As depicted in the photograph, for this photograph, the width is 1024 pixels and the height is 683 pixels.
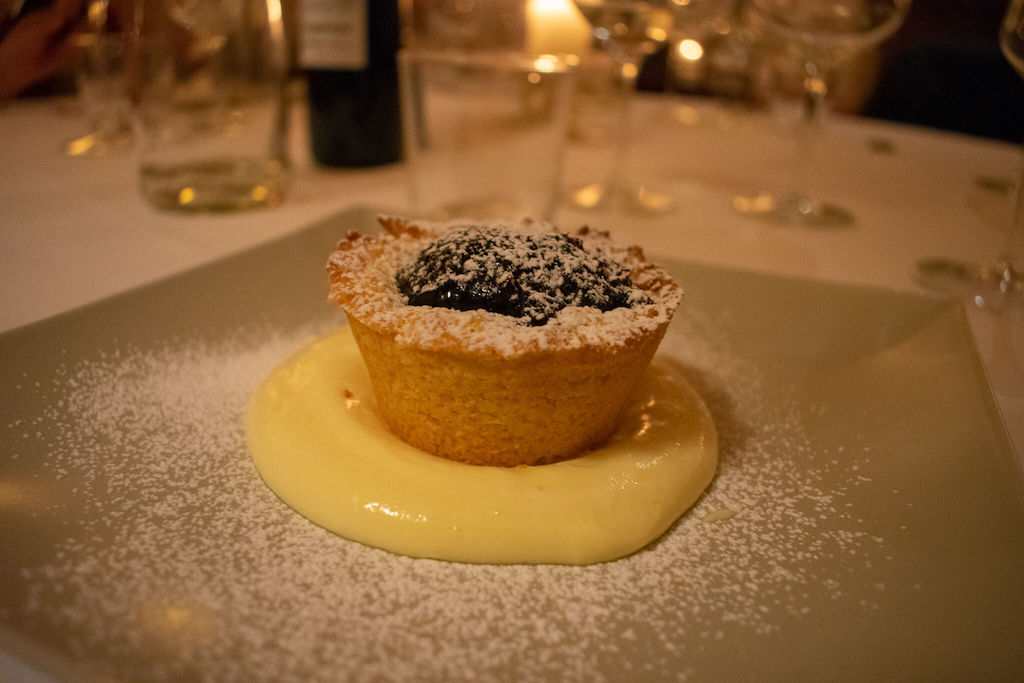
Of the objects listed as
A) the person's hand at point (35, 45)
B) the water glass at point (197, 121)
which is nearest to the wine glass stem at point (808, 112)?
the water glass at point (197, 121)

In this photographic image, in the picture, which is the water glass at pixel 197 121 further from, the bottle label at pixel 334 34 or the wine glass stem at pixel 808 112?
the wine glass stem at pixel 808 112

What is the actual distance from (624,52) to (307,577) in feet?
6.26

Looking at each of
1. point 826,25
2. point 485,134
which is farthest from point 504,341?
point 826,25

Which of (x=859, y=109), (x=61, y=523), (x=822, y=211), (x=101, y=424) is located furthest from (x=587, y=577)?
(x=859, y=109)

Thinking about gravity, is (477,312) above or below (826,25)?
below

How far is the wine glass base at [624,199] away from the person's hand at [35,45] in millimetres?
1535

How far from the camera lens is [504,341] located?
1060 mm

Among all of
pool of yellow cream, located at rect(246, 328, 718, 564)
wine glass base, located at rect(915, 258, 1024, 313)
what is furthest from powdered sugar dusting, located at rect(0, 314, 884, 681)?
wine glass base, located at rect(915, 258, 1024, 313)

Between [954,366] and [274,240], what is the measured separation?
1472 mm

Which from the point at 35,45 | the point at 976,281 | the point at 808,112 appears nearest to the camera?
the point at 35,45

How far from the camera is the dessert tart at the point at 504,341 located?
1.09m

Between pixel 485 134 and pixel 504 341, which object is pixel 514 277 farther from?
pixel 485 134

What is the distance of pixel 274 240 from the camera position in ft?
5.70

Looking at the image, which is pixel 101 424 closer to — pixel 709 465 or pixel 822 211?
pixel 709 465
